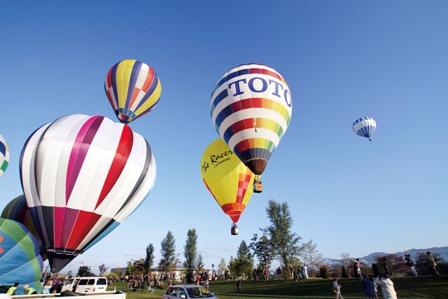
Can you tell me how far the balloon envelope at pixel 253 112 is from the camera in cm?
1597

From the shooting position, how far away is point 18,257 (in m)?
14.5

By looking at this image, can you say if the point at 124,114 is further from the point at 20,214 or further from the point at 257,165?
the point at 257,165

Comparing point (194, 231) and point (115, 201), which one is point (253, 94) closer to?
point (115, 201)

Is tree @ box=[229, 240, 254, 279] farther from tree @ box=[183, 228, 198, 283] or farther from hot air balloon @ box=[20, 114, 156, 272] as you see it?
hot air balloon @ box=[20, 114, 156, 272]

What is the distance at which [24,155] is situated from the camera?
13.9 meters

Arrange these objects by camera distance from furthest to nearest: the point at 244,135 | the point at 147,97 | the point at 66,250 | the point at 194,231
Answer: the point at 194,231 → the point at 147,97 → the point at 244,135 → the point at 66,250

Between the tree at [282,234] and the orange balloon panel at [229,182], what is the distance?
27.5 metres

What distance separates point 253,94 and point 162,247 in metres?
64.6

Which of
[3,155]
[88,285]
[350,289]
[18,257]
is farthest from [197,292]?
[3,155]

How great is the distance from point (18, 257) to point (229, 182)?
44.9ft

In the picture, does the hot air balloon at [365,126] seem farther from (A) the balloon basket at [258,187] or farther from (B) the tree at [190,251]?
(B) the tree at [190,251]

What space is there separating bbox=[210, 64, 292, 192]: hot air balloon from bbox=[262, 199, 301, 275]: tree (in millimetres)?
33281

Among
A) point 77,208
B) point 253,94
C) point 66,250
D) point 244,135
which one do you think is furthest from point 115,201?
point 253,94

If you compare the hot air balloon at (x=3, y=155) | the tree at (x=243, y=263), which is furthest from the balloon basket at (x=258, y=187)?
the tree at (x=243, y=263)
